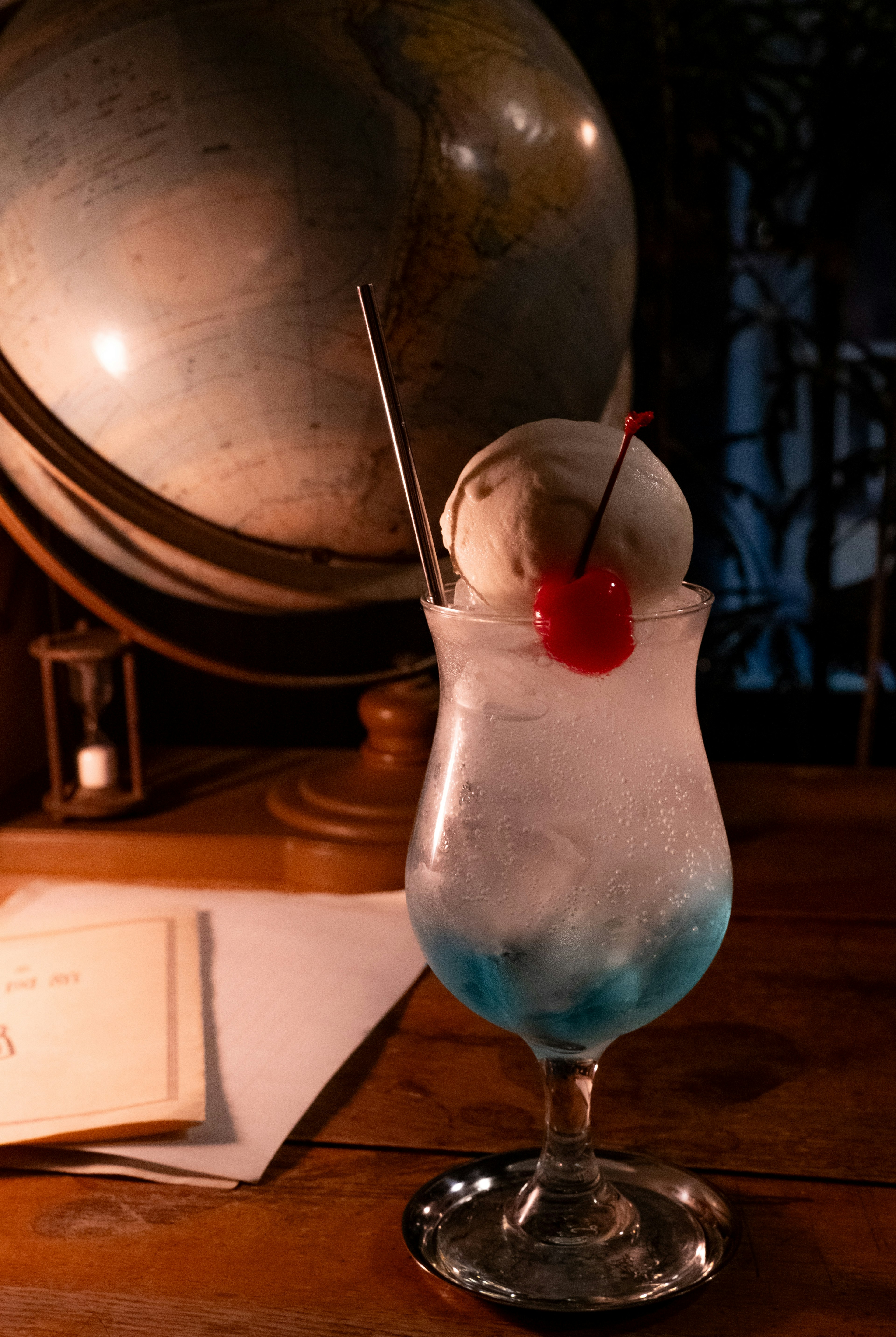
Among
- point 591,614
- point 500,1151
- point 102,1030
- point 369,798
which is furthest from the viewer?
point 369,798

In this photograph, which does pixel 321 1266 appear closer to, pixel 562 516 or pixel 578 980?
pixel 578 980

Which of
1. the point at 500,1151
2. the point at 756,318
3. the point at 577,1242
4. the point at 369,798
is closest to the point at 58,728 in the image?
the point at 369,798

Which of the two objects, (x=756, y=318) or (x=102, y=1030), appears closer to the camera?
(x=102, y=1030)

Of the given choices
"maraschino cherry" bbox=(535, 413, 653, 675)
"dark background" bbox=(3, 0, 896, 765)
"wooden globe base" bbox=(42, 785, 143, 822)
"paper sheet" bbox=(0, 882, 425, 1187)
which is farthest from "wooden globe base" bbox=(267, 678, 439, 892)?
"maraschino cherry" bbox=(535, 413, 653, 675)

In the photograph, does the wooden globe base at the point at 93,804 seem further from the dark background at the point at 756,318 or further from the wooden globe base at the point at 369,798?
the dark background at the point at 756,318

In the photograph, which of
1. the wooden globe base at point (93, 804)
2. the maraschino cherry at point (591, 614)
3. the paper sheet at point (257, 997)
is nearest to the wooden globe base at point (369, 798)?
the paper sheet at point (257, 997)

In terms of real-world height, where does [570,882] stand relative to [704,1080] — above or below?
above

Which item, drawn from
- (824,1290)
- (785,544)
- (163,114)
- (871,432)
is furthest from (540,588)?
(871,432)
